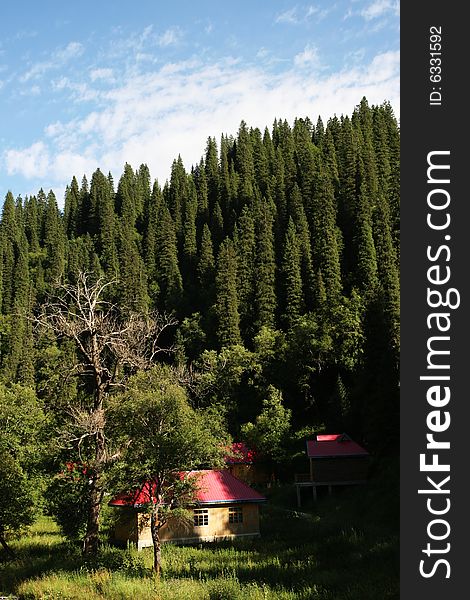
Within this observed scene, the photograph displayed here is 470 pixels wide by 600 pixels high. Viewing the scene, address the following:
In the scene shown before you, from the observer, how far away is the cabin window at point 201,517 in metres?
33.1

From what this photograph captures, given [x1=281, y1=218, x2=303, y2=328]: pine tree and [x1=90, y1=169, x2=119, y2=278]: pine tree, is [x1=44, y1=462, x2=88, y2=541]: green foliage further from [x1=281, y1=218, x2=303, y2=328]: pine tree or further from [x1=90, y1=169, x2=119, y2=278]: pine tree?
[x1=90, y1=169, x2=119, y2=278]: pine tree

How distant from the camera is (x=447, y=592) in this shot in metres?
7.92

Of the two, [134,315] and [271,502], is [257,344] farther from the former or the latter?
[134,315]

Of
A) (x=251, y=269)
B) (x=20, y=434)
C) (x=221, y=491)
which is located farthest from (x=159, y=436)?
(x=251, y=269)

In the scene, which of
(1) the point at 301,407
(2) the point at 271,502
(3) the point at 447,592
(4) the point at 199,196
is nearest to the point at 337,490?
(2) the point at 271,502

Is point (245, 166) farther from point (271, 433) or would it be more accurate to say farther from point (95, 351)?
point (95, 351)

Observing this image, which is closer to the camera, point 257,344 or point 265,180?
point 257,344

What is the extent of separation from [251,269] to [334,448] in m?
49.3

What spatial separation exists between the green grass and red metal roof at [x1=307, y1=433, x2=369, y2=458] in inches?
432

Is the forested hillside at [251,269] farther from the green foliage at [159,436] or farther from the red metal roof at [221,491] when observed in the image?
the red metal roof at [221,491]

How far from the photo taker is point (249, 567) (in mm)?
23016

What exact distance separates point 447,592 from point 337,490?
1587 inches

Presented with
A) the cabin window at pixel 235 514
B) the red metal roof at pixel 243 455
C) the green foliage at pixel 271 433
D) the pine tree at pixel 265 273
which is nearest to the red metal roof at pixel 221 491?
the cabin window at pixel 235 514

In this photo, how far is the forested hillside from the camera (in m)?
58.0
